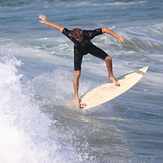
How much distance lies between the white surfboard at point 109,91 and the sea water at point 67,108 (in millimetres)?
226

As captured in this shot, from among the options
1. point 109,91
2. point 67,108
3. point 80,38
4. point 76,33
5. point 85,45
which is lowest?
point 67,108

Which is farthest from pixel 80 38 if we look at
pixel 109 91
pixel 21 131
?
pixel 21 131

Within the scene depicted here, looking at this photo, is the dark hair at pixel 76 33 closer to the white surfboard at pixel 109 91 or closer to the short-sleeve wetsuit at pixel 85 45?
the short-sleeve wetsuit at pixel 85 45

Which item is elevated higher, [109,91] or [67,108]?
[109,91]

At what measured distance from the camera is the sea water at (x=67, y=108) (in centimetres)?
446

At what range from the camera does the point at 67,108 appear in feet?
21.9

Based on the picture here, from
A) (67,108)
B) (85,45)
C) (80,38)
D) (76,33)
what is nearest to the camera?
(76,33)

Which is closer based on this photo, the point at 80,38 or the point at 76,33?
the point at 76,33

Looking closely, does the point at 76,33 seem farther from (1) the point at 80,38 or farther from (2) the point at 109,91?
(2) the point at 109,91

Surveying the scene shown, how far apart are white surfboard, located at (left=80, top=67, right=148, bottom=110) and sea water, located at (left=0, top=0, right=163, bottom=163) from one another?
0.23 metres

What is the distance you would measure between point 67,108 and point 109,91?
98cm

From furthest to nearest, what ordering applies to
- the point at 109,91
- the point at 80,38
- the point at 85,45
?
the point at 109,91, the point at 85,45, the point at 80,38

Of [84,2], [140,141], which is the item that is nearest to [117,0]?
[84,2]

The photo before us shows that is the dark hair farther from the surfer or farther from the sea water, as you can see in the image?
the sea water
